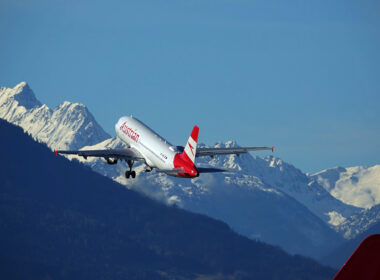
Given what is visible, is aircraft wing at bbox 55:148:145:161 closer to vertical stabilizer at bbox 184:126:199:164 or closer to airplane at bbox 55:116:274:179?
airplane at bbox 55:116:274:179

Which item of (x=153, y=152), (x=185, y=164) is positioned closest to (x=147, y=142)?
(x=153, y=152)

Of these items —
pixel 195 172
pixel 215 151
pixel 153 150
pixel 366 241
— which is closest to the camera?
pixel 366 241

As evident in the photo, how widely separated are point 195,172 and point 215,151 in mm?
23675

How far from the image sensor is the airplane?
111m

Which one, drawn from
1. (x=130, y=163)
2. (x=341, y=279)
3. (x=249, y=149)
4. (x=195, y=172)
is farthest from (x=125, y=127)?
(x=341, y=279)

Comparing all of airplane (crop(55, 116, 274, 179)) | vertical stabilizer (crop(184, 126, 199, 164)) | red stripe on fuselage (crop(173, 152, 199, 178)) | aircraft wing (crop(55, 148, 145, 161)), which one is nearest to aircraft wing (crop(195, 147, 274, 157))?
airplane (crop(55, 116, 274, 179))

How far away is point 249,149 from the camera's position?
130250mm

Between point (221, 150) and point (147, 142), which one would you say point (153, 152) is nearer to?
point (147, 142)

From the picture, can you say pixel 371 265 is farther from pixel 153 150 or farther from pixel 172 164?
pixel 153 150

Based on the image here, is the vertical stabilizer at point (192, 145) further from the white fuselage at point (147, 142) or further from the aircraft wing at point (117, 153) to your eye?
the aircraft wing at point (117, 153)

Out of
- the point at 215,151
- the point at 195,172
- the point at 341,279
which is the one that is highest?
the point at 215,151

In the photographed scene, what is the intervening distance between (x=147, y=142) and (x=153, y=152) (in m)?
4.22

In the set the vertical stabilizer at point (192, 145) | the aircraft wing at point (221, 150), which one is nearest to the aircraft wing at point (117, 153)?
the aircraft wing at point (221, 150)

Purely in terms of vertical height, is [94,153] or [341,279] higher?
[94,153]
